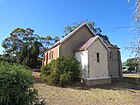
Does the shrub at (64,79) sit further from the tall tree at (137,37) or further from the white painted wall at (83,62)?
the tall tree at (137,37)

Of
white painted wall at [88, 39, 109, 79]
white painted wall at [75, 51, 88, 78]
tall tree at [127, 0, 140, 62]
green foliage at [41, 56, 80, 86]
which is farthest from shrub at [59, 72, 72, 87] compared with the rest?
tall tree at [127, 0, 140, 62]

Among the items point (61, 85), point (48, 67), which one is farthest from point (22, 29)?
point (61, 85)

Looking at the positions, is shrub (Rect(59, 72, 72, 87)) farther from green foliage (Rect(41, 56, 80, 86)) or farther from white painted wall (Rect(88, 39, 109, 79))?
white painted wall (Rect(88, 39, 109, 79))

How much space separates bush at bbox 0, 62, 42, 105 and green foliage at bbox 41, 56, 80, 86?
9458 mm

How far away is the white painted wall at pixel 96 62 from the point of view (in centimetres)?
1844

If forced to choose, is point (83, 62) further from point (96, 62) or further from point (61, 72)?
point (61, 72)

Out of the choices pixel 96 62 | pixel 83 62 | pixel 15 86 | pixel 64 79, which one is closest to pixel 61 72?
pixel 64 79

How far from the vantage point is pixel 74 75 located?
57.3 ft

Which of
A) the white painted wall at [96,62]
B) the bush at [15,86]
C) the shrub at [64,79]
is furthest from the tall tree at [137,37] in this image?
the white painted wall at [96,62]

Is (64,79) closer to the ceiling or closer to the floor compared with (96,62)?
closer to the floor

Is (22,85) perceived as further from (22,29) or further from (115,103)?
(22,29)

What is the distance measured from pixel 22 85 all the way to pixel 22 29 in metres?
38.5

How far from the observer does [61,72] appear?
16.9 metres

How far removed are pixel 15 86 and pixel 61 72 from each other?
34.9 feet
